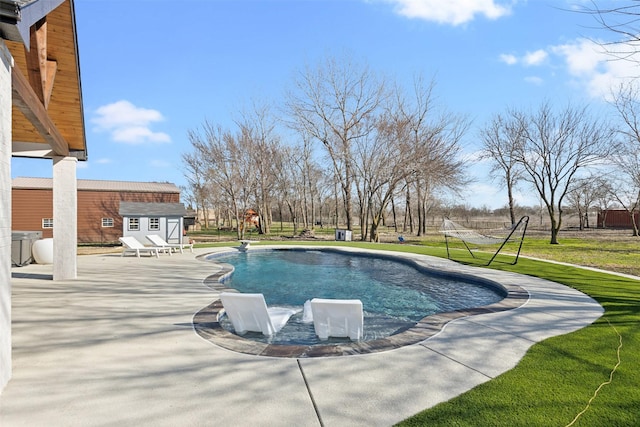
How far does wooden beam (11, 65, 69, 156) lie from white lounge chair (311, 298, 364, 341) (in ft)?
12.4

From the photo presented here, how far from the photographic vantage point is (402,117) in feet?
69.7

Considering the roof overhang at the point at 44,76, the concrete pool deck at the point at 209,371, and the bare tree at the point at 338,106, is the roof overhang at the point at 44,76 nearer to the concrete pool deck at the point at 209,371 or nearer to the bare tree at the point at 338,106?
the concrete pool deck at the point at 209,371

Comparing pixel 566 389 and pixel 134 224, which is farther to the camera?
pixel 134 224

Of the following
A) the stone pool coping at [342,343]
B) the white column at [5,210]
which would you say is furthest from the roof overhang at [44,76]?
the stone pool coping at [342,343]

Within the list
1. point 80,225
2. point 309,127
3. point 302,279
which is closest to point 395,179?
point 309,127

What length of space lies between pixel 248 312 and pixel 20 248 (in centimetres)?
889

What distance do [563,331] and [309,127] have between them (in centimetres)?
2079

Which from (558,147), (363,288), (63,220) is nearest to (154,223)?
(63,220)

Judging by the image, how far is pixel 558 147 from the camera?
19.5m

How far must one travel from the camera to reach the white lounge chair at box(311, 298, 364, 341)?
13.6ft

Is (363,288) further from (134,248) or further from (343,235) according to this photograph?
(343,235)

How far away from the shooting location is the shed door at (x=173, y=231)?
18297 mm

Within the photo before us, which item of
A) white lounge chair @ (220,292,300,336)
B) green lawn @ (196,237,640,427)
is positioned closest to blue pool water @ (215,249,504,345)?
white lounge chair @ (220,292,300,336)

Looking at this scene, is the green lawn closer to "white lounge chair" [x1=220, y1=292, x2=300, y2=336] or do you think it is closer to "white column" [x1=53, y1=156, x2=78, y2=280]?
"white lounge chair" [x1=220, y1=292, x2=300, y2=336]
